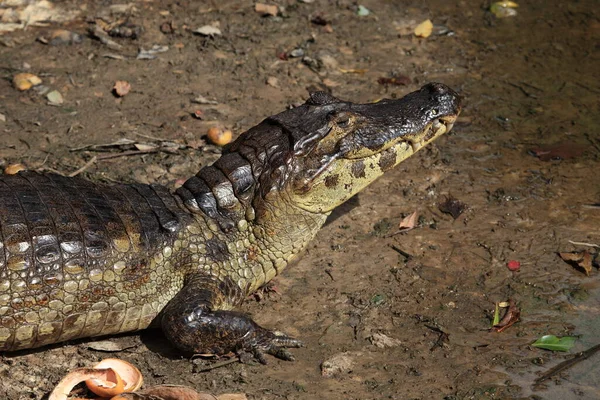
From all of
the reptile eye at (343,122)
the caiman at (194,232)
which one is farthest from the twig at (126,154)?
the reptile eye at (343,122)

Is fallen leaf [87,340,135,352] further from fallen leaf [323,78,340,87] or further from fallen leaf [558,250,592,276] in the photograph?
fallen leaf [323,78,340,87]

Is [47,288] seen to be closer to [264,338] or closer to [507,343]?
[264,338]

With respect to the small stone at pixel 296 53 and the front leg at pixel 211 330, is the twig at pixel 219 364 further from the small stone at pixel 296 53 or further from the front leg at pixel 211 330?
the small stone at pixel 296 53

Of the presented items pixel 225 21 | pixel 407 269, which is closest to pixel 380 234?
pixel 407 269

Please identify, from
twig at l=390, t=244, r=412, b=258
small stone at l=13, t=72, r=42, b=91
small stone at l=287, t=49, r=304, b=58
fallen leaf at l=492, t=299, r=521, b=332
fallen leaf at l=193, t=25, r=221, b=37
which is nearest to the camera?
fallen leaf at l=492, t=299, r=521, b=332

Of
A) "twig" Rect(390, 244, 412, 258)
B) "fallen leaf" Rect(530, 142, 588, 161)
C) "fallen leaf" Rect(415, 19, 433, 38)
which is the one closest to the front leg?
"twig" Rect(390, 244, 412, 258)

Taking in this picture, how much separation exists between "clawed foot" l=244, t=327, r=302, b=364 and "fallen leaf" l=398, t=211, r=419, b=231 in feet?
4.46

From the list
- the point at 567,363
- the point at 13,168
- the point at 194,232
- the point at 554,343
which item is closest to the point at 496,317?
the point at 554,343

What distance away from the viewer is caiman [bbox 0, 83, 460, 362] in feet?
13.6

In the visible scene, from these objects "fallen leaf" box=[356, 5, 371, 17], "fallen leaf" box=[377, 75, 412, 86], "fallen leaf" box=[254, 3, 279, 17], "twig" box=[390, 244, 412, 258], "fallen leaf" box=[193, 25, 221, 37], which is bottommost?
"twig" box=[390, 244, 412, 258]

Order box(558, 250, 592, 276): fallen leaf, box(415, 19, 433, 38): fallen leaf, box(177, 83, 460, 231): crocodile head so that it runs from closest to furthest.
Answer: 1. box(177, 83, 460, 231): crocodile head
2. box(558, 250, 592, 276): fallen leaf
3. box(415, 19, 433, 38): fallen leaf

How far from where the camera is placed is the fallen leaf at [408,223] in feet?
17.7

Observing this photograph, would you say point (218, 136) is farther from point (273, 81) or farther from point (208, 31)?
point (208, 31)

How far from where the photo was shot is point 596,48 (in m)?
7.70
